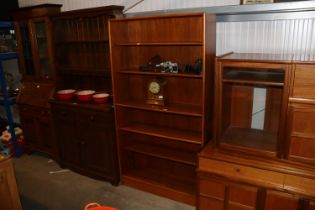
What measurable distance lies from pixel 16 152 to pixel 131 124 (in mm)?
1894

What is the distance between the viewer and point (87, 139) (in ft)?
9.52

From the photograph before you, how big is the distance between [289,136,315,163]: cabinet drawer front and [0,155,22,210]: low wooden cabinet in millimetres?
2042

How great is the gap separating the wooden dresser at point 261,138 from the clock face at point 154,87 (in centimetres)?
66

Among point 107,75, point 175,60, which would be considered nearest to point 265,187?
point 175,60

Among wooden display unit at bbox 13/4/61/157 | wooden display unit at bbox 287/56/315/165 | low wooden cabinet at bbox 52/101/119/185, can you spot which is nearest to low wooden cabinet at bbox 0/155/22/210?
low wooden cabinet at bbox 52/101/119/185

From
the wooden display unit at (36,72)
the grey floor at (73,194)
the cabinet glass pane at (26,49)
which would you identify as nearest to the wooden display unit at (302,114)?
the grey floor at (73,194)

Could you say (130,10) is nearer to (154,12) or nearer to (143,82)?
(154,12)

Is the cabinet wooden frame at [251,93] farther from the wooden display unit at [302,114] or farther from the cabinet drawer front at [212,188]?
the cabinet drawer front at [212,188]

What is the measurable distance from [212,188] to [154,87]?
104 centimetres

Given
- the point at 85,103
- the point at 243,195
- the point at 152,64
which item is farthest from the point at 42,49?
the point at 243,195

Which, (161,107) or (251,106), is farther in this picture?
(161,107)

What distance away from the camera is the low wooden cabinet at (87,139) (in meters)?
2.75

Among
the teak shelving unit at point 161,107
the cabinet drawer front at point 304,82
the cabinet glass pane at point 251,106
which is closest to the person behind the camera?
the cabinet drawer front at point 304,82

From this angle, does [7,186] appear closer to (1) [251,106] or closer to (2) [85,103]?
(2) [85,103]
